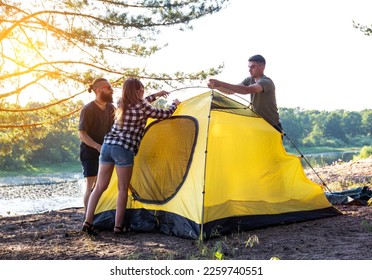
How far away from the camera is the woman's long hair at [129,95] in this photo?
5.59 m

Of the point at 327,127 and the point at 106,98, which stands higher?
the point at 327,127

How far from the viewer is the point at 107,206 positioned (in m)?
6.34

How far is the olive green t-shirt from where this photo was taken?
655 cm

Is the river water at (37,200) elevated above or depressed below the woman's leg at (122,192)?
below

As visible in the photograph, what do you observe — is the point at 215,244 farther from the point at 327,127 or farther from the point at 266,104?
the point at 327,127

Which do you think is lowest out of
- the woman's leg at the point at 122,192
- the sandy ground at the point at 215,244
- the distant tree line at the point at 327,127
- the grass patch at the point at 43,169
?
the grass patch at the point at 43,169

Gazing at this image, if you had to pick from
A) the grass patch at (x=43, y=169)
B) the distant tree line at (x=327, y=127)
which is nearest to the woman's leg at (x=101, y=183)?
the grass patch at (x=43, y=169)

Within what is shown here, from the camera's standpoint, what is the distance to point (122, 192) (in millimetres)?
5781

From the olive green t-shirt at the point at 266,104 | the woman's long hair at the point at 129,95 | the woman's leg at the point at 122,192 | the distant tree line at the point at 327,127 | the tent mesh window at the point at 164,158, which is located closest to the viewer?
the woman's long hair at the point at 129,95

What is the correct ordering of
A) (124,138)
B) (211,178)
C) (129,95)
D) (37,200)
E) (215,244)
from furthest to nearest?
(37,200) < (211,178) < (124,138) < (129,95) < (215,244)

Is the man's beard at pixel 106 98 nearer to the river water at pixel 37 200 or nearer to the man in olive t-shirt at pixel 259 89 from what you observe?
the man in olive t-shirt at pixel 259 89

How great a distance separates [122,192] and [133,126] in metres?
0.74

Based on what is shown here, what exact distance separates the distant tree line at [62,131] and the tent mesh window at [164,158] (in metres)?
6.21

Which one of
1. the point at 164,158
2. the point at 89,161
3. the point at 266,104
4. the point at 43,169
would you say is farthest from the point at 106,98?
the point at 43,169
